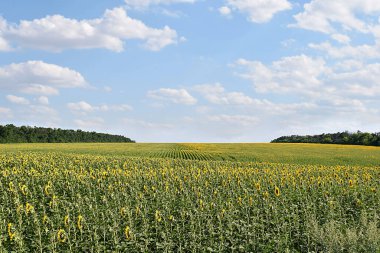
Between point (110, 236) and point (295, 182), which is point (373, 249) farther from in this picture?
point (295, 182)

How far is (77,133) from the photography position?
398ft

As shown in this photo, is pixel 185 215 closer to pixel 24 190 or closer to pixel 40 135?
pixel 24 190

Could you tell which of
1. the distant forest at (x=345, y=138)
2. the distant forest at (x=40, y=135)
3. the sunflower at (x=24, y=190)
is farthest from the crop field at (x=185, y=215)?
the distant forest at (x=40, y=135)

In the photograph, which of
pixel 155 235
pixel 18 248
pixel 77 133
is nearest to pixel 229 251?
pixel 155 235

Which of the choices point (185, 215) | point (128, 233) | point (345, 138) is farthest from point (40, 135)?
point (128, 233)

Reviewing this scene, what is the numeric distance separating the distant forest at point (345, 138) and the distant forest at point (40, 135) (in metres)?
62.0

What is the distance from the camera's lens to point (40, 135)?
354ft

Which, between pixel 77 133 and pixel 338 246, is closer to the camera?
pixel 338 246

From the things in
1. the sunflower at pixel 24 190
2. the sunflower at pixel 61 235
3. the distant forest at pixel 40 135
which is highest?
the distant forest at pixel 40 135

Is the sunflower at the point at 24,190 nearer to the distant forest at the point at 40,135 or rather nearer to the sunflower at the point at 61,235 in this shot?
the sunflower at the point at 61,235

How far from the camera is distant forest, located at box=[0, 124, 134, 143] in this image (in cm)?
10088

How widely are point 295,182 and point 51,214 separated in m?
12.7

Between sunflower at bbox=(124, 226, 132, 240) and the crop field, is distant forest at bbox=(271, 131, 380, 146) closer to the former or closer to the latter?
the crop field

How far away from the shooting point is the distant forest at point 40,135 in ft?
331
